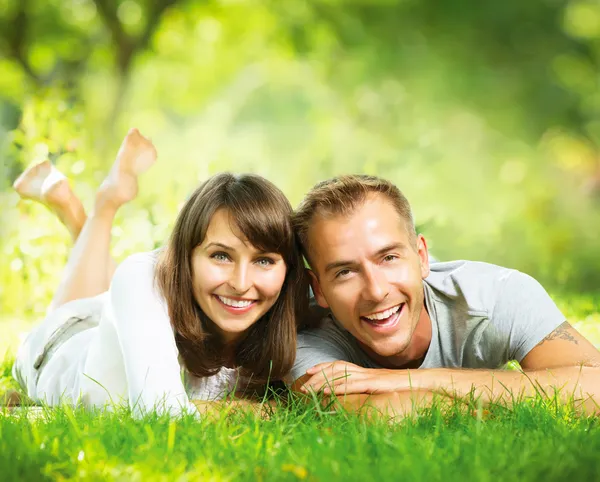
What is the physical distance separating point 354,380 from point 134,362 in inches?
32.3

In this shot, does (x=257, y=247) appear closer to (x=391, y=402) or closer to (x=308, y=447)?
(x=391, y=402)

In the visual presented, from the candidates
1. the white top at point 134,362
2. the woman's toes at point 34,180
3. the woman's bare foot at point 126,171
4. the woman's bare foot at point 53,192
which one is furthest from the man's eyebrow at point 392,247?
the woman's toes at point 34,180

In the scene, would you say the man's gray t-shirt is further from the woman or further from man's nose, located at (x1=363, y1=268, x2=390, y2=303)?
man's nose, located at (x1=363, y1=268, x2=390, y2=303)

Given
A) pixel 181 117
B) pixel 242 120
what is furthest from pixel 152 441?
pixel 181 117

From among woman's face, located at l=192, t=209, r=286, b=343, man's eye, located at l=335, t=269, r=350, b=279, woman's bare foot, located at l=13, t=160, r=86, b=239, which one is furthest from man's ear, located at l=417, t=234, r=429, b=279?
woman's bare foot, located at l=13, t=160, r=86, b=239

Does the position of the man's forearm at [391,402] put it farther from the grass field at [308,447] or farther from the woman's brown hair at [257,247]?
the woman's brown hair at [257,247]

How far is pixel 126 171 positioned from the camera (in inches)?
206

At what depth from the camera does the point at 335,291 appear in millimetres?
3336

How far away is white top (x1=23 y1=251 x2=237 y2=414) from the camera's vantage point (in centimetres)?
294

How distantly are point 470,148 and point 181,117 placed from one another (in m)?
9.41

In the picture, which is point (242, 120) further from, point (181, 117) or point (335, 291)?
point (335, 291)

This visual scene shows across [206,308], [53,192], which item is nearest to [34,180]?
[53,192]

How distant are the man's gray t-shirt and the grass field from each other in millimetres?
544

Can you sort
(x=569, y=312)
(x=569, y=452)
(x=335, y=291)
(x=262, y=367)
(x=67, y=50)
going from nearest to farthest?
(x=569, y=452) → (x=335, y=291) → (x=262, y=367) → (x=569, y=312) → (x=67, y=50)
